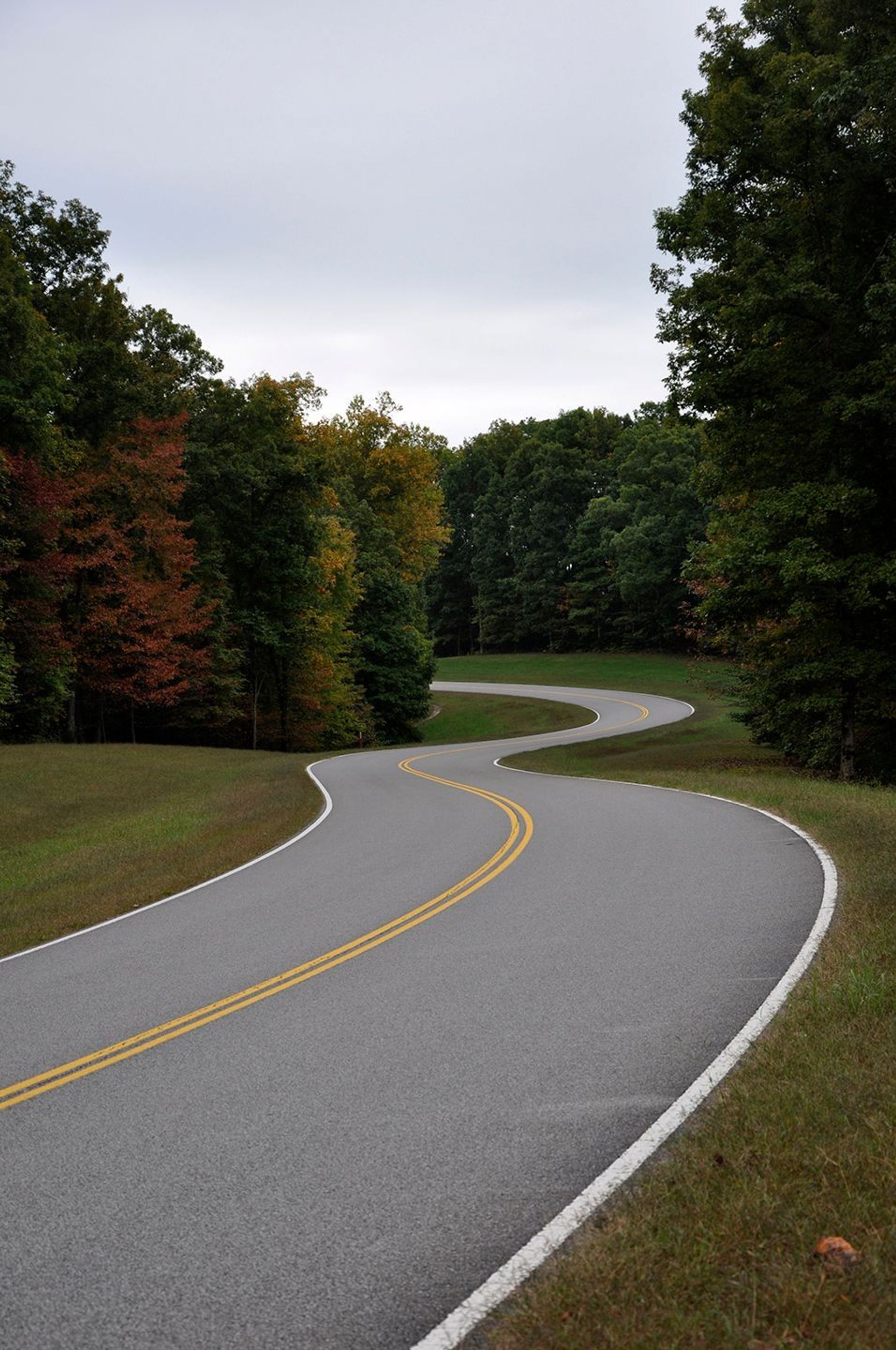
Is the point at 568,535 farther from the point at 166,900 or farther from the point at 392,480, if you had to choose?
the point at 166,900

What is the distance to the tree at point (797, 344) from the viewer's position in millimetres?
18797

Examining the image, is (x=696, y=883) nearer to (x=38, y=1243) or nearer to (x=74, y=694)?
(x=38, y=1243)

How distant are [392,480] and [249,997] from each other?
1901 inches

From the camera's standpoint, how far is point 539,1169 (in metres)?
4.45

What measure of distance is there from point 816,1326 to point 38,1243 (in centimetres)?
320

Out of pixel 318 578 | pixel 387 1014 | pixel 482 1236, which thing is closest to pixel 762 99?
pixel 387 1014

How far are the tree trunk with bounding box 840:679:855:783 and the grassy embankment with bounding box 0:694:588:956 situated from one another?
1234 cm

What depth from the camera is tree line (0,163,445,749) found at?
29297 millimetres

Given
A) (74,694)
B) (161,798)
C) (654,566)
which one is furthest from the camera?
(654,566)

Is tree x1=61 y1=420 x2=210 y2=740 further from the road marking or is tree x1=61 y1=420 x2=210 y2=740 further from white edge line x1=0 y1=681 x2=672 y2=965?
the road marking

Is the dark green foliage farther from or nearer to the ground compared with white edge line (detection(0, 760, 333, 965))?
farther from the ground

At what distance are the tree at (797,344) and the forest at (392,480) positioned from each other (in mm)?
66

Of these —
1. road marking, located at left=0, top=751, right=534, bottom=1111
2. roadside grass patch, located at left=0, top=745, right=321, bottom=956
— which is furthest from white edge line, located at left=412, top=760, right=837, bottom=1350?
roadside grass patch, located at left=0, top=745, right=321, bottom=956

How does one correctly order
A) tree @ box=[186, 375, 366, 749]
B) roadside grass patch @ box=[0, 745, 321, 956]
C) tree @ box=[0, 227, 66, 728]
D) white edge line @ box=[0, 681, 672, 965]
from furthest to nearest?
tree @ box=[186, 375, 366, 749], tree @ box=[0, 227, 66, 728], roadside grass patch @ box=[0, 745, 321, 956], white edge line @ box=[0, 681, 672, 965]
